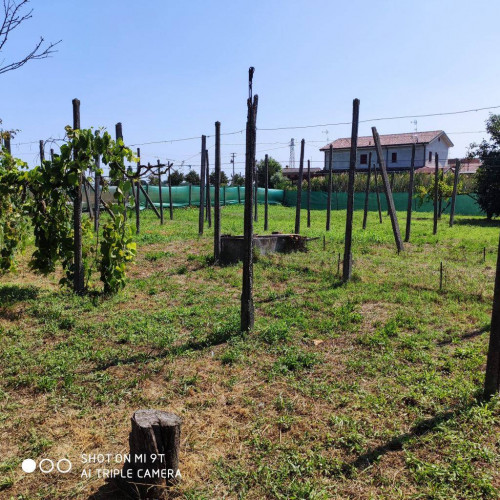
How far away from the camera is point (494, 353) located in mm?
3920

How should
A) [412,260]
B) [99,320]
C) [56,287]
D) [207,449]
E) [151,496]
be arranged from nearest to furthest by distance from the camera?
[151,496] < [207,449] < [99,320] < [56,287] < [412,260]

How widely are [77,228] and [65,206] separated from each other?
65cm

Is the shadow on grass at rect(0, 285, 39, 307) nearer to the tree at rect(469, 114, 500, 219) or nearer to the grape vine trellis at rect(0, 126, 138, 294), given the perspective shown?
the grape vine trellis at rect(0, 126, 138, 294)

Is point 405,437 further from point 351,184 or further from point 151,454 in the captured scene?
point 351,184

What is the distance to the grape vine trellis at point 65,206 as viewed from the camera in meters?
6.83

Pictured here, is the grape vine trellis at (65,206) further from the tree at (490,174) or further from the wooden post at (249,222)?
the tree at (490,174)

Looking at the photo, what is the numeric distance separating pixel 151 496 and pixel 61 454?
0.88m

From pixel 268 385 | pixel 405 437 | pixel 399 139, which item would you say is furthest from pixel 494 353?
pixel 399 139

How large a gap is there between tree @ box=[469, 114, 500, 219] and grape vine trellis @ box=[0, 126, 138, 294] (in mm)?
19909

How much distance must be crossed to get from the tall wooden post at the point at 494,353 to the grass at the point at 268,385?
0.48ft

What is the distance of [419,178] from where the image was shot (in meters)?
33.1

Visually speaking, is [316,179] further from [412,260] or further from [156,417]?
[156,417]

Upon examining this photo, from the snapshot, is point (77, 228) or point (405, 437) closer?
point (405, 437)

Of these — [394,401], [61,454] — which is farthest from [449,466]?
[61,454]
